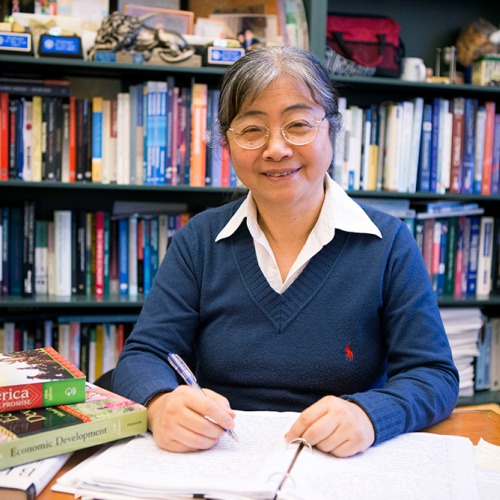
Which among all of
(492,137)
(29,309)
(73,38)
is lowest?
(29,309)

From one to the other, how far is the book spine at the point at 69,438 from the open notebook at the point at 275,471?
0.08 ft

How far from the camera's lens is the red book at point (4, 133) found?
7.38 ft

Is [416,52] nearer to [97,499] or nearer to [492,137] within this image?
[492,137]

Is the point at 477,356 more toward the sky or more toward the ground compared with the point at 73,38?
more toward the ground

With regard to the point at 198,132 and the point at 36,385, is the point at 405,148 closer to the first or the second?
the point at 198,132

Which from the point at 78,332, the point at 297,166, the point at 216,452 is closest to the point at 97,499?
the point at 216,452

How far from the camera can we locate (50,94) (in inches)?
89.6

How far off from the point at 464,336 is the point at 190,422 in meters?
1.87

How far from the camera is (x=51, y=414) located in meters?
0.93

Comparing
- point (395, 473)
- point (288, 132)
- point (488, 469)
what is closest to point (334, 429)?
point (395, 473)

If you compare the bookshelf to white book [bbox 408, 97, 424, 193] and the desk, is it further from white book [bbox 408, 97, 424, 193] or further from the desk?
the desk

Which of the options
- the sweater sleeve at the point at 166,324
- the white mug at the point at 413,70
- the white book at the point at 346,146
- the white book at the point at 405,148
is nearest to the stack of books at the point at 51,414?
the sweater sleeve at the point at 166,324

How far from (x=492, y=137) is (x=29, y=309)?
1.85m

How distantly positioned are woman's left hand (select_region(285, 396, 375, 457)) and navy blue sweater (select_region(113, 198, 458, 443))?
24 centimetres
